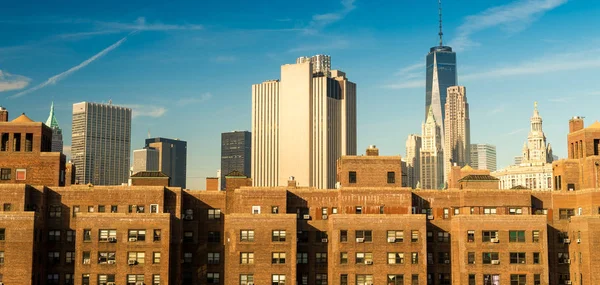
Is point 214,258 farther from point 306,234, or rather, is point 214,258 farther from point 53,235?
point 53,235

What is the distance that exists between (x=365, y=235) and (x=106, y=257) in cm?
2970

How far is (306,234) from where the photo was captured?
98.1 m

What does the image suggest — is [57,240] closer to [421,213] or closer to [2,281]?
[2,281]

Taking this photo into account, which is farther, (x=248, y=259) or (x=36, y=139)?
(x=36, y=139)

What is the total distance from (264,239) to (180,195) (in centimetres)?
1227

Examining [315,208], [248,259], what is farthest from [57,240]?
[315,208]

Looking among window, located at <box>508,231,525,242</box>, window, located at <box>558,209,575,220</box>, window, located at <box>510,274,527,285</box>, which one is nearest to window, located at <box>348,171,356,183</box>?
window, located at <box>508,231,525,242</box>

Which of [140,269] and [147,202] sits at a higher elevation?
[147,202]

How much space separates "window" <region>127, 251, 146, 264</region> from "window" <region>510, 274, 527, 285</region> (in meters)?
42.6

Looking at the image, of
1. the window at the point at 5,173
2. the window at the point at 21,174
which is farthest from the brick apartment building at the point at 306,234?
the window at the point at 5,173

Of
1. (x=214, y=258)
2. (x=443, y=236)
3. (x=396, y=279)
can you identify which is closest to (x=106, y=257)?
(x=214, y=258)

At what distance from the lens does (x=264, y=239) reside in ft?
306

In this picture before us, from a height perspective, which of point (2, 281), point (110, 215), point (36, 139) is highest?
point (36, 139)

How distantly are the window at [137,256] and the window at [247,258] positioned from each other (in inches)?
437
